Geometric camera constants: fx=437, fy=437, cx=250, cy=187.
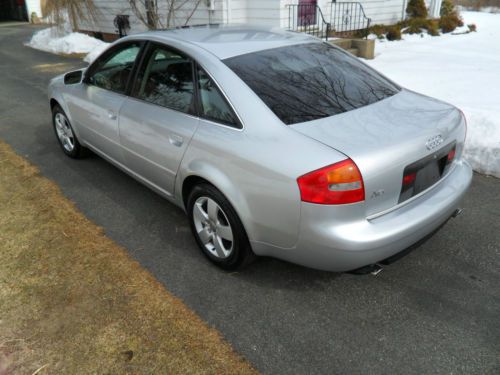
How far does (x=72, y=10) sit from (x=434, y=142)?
15311mm

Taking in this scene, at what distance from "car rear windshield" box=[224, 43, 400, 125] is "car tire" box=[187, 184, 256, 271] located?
2.34ft

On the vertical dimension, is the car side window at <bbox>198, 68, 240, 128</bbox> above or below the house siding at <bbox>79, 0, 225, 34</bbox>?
below

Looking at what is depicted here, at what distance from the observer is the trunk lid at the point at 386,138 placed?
2420mm

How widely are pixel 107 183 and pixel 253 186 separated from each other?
253cm

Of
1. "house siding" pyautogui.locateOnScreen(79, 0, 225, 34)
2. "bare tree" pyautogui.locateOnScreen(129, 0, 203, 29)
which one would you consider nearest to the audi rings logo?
"house siding" pyautogui.locateOnScreen(79, 0, 225, 34)

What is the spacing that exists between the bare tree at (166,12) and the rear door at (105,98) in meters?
7.53

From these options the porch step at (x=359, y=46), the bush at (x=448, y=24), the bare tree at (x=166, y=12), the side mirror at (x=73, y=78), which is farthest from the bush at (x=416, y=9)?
the side mirror at (x=73, y=78)

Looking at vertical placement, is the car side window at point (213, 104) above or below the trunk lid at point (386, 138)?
above

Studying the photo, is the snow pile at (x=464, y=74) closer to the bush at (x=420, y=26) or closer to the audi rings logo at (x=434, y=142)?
the bush at (x=420, y=26)

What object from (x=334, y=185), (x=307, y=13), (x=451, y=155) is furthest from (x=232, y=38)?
(x=307, y=13)

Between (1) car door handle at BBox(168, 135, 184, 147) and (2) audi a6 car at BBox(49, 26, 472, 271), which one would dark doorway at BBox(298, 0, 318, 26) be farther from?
(1) car door handle at BBox(168, 135, 184, 147)

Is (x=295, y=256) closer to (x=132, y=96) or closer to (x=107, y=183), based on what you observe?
(x=132, y=96)

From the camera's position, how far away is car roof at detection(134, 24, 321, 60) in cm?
320

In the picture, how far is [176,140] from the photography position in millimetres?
3184
